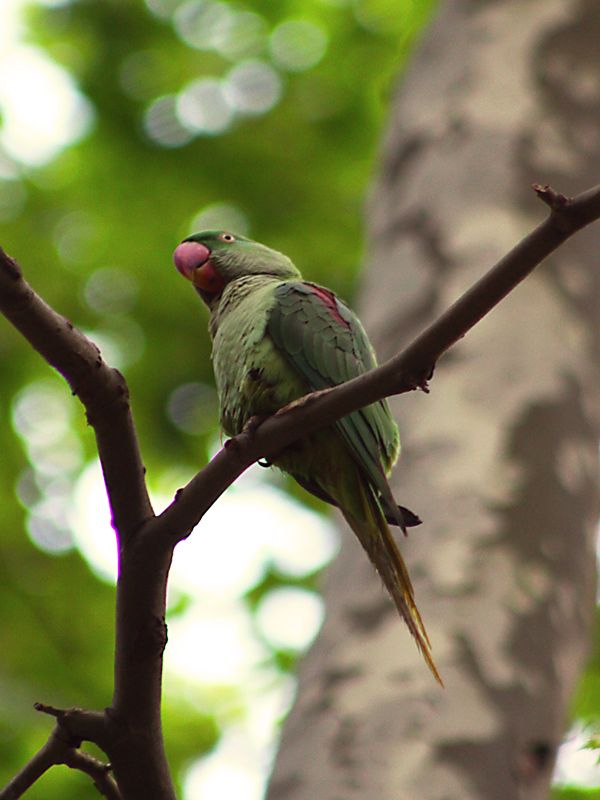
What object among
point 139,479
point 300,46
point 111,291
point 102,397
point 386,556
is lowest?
point 386,556

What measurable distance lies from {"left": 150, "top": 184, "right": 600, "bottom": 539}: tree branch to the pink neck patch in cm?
89

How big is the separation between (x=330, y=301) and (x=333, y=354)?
0.24 meters

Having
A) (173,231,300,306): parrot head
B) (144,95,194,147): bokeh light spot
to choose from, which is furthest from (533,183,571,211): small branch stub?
(144,95,194,147): bokeh light spot

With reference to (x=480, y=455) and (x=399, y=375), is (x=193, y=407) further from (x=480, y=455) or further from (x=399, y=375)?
(x=399, y=375)

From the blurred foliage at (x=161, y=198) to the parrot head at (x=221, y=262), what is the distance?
3014 millimetres

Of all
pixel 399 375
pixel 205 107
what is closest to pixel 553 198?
pixel 399 375

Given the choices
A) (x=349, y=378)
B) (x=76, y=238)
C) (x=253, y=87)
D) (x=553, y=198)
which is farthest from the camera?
(x=253, y=87)

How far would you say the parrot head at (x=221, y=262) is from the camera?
3.35 metres

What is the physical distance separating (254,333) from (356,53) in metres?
5.15

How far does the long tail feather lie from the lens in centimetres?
244

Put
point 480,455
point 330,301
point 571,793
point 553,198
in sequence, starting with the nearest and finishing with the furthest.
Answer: point 553,198 → point 330,301 → point 480,455 → point 571,793

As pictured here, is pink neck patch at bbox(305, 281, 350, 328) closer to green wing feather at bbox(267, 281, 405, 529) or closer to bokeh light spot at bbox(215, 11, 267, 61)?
green wing feather at bbox(267, 281, 405, 529)

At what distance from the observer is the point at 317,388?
2.60m

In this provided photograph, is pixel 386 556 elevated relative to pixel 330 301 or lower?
lower
